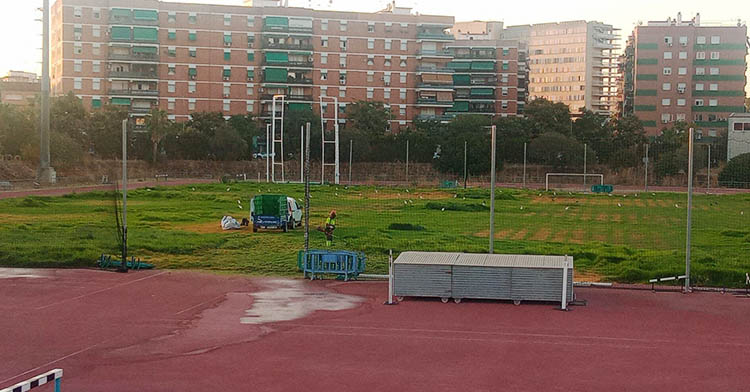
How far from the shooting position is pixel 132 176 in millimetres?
72562

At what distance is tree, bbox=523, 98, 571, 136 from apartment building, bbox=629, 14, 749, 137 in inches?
805

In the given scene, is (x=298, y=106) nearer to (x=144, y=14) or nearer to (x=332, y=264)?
(x=144, y=14)

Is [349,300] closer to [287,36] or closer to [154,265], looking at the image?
[154,265]

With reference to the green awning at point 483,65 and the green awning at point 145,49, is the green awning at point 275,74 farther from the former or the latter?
the green awning at point 483,65

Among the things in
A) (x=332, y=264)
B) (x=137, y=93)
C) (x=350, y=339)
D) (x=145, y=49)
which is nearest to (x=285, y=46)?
(x=145, y=49)

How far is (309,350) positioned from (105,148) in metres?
73.8

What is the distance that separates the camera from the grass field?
24000mm

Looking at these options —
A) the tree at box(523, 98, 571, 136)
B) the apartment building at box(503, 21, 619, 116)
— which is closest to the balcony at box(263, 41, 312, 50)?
the tree at box(523, 98, 571, 136)

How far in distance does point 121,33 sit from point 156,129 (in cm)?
2092

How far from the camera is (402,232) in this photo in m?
30.6

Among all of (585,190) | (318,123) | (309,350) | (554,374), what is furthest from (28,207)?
(318,123)

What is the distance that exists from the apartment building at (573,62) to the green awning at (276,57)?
59.7 meters

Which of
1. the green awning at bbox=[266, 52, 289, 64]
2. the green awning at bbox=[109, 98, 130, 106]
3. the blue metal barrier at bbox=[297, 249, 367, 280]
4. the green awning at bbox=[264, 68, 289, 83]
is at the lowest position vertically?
the blue metal barrier at bbox=[297, 249, 367, 280]

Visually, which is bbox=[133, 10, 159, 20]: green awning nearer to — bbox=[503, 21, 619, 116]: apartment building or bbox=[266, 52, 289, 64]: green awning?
bbox=[266, 52, 289, 64]: green awning
